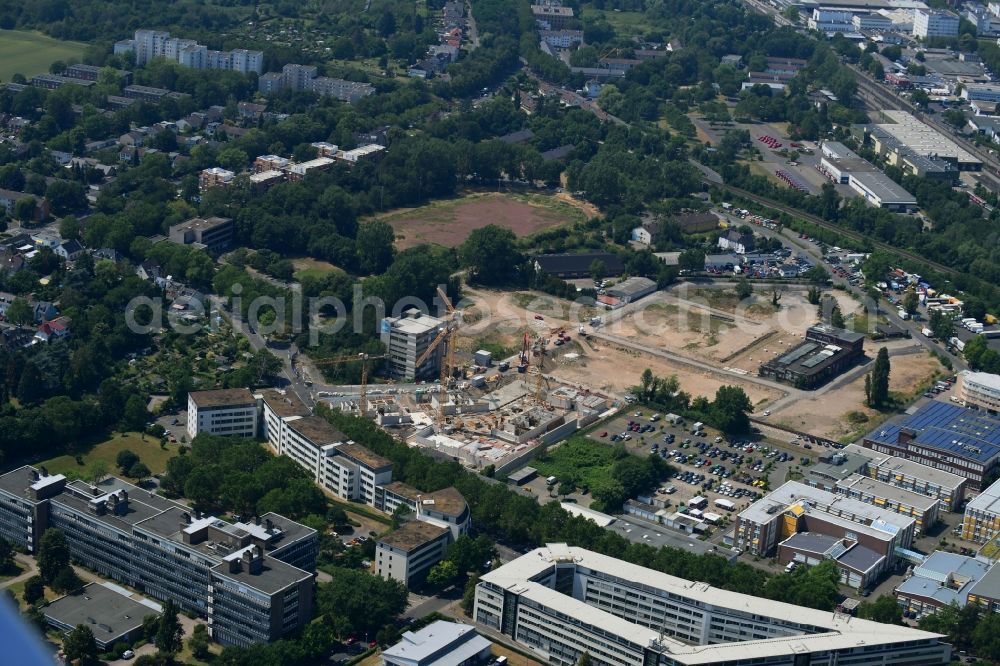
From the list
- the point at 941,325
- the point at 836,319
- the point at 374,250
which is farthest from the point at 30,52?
the point at 941,325

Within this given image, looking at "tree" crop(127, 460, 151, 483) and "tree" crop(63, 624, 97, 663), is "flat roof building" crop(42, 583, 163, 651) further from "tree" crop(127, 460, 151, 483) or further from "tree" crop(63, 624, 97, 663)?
"tree" crop(127, 460, 151, 483)

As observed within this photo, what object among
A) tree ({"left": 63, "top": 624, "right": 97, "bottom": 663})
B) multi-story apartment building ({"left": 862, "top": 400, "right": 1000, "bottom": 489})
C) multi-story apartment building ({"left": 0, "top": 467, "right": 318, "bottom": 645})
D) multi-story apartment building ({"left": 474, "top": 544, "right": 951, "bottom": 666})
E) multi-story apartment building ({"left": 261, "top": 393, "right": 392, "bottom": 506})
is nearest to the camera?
tree ({"left": 63, "top": 624, "right": 97, "bottom": 663})

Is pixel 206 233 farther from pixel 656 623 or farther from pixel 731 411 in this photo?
pixel 656 623

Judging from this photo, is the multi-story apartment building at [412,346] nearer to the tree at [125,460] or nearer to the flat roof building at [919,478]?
the tree at [125,460]

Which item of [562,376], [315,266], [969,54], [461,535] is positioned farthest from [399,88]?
[461,535]

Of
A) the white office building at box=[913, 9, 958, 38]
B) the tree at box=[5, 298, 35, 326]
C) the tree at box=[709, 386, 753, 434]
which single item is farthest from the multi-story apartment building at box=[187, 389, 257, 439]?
the white office building at box=[913, 9, 958, 38]

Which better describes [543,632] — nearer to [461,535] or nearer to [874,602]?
[461,535]

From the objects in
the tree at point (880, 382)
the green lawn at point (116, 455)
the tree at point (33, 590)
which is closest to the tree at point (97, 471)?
the green lawn at point (116, 455)
